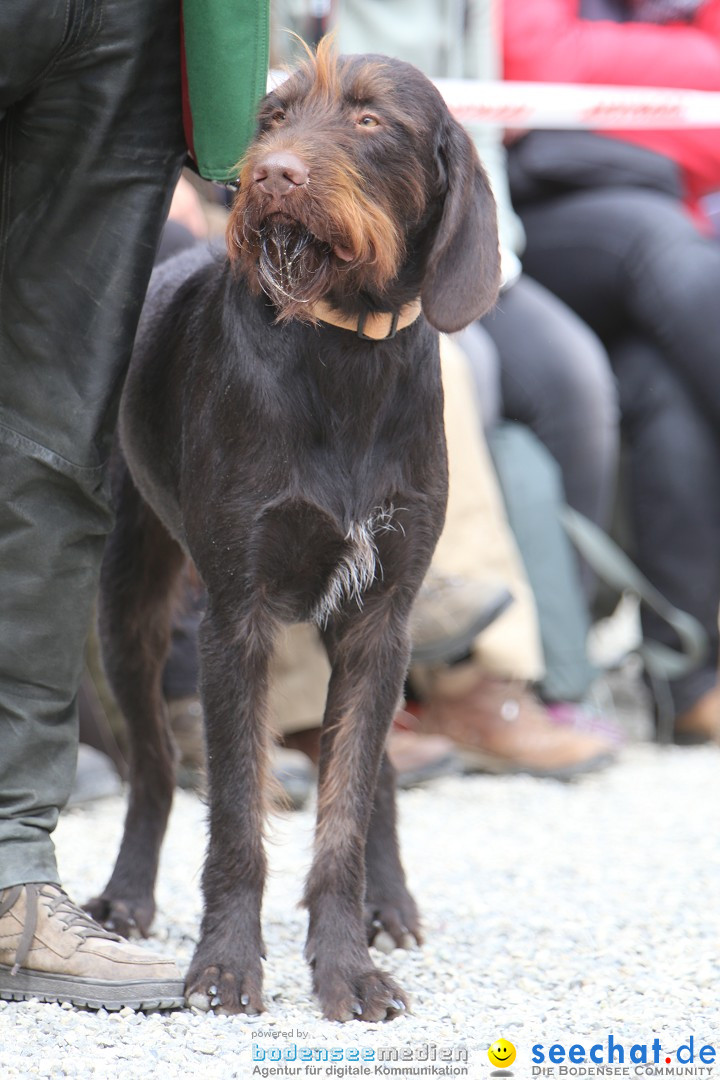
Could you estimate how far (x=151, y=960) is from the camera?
2.83 metres

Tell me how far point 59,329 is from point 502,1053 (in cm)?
159

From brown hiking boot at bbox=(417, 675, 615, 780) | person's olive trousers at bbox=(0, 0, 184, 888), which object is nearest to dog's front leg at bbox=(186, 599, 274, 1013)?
person's olive trousers at bbox=(0, 0, 184, 888)

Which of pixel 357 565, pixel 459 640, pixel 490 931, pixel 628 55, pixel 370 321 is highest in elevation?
pixel 370 321

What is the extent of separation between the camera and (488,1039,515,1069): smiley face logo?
8.04 feet

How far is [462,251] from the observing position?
9.51 ft

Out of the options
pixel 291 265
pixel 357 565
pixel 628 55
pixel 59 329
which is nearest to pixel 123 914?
pixel 357 565

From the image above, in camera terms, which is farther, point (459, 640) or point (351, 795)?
point (459, 640)

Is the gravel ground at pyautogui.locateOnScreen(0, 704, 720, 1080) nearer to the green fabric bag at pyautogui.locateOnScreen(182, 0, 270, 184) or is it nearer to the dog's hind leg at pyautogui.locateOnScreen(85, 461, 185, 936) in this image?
the dog's hind leg at pyautogui.locateOnScreen(85, 461, 185, 936)

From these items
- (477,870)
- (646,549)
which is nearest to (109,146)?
(477,870)

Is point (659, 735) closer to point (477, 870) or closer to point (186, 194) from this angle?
point (477, 870)

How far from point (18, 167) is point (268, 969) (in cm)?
172

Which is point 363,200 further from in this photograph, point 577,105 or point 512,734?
point 577,105

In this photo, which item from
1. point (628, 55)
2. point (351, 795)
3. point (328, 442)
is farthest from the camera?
point (628, 55)

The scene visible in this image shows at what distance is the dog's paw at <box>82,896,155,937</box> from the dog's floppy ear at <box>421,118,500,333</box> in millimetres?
1532
